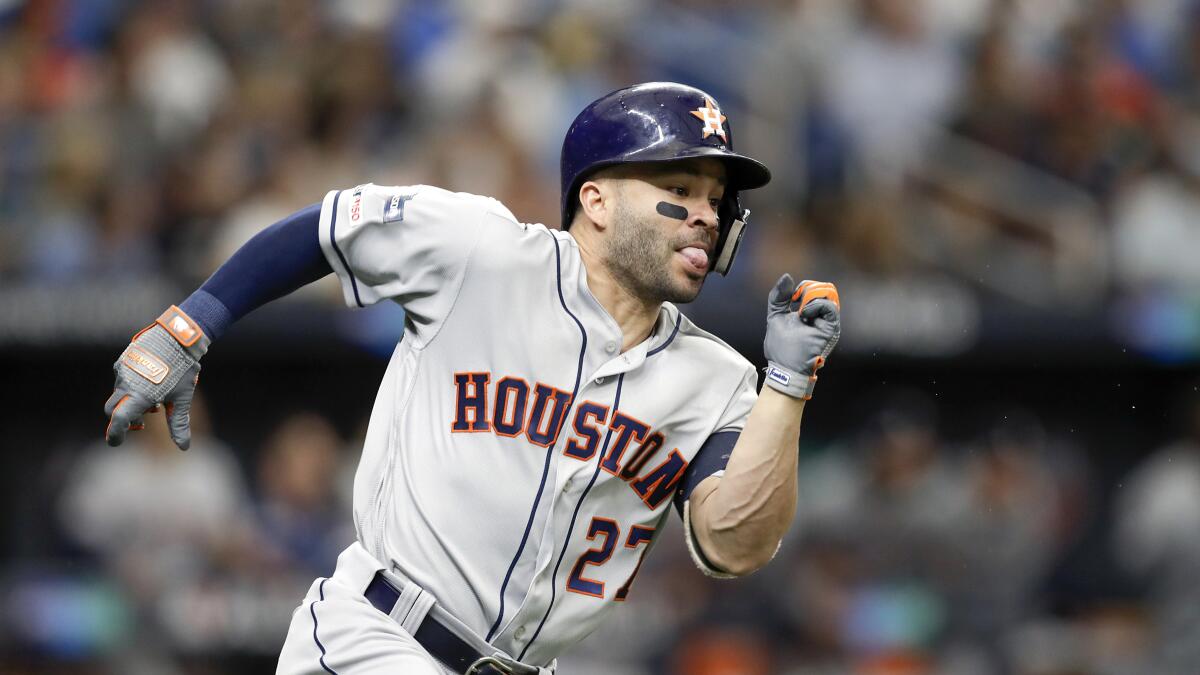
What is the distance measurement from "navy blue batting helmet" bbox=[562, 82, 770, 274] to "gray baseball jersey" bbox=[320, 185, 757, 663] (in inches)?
8.8

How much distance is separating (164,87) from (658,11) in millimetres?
2654

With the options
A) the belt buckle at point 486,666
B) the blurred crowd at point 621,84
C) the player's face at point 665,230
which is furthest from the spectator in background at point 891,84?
the belt buckle at point 486,666

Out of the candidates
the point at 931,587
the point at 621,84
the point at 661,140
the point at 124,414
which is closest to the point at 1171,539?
the point at 931,587

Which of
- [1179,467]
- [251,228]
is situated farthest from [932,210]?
[251,228]

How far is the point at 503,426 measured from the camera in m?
3.59

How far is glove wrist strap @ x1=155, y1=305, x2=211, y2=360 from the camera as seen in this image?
3566mm

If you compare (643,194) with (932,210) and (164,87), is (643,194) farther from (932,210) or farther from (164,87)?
(164,87)

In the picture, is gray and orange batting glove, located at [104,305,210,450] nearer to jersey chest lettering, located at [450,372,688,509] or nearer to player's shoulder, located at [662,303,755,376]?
jersey chest lettering, located at [450,372,688,509]

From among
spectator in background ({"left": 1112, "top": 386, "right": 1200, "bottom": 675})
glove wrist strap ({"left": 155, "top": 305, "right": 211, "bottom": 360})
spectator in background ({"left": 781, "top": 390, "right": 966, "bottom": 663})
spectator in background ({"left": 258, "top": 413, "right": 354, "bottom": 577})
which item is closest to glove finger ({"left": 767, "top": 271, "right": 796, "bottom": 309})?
glove wrist strap ({"left": 155, "top": 305, "right": 211, "bottom": 360})

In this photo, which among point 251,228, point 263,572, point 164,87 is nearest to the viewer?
point 263,572

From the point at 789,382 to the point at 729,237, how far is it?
474 millimetres

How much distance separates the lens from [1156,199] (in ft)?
27.1

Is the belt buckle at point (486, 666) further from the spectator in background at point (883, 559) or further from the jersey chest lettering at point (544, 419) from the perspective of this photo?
the spectator in background at point (883, 559)

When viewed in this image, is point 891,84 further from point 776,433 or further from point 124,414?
point 124,414
